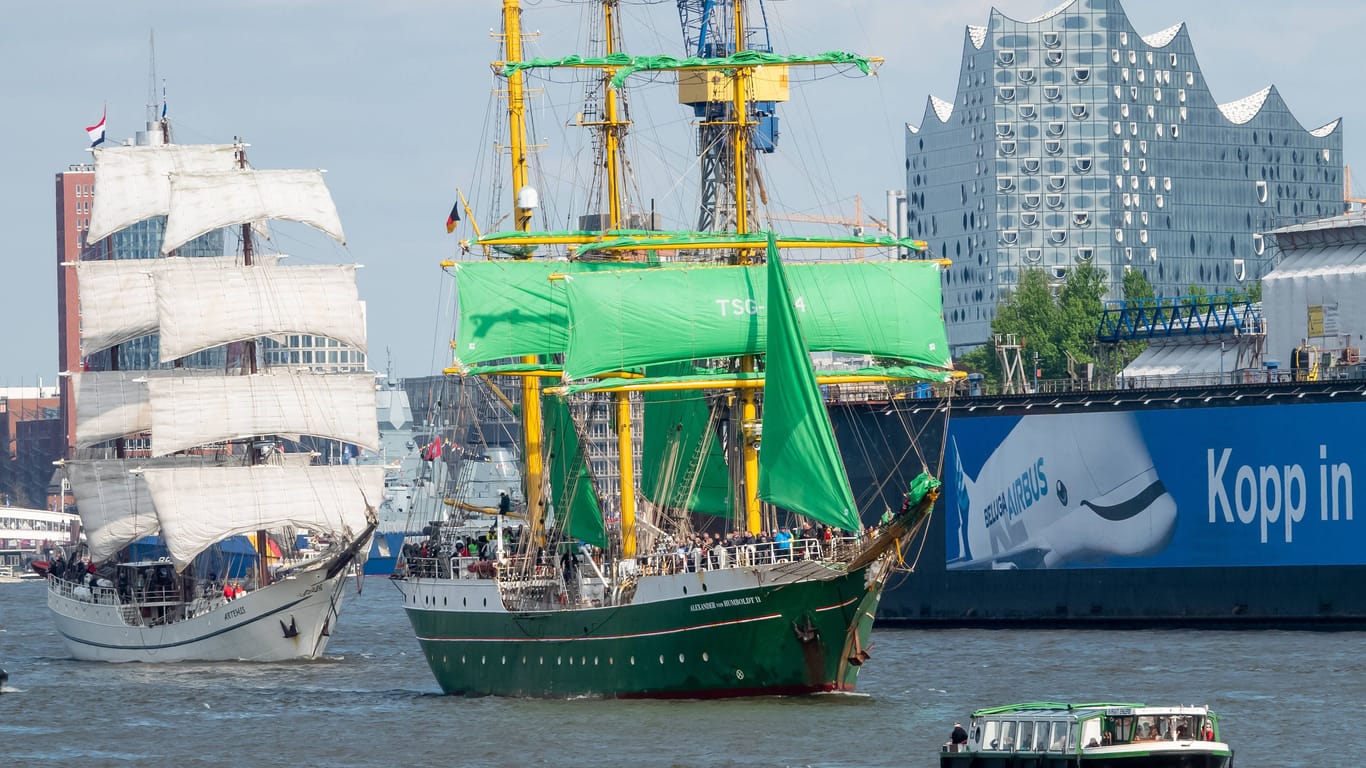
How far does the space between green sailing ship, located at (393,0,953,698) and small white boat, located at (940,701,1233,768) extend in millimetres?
13433

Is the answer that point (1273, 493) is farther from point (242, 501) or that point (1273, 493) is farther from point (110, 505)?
point (110, 505)

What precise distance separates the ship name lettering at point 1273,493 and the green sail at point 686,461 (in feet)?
73.9

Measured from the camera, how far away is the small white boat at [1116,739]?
42.6 metres

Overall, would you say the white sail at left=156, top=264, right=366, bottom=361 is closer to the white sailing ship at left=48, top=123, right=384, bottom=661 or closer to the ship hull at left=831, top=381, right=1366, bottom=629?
the white sailing ship at left=48, top=123, right=384, bottom=661

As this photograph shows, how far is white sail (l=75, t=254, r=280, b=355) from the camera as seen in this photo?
9531cm

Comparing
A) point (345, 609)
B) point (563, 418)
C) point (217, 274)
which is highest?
point (217, 274)

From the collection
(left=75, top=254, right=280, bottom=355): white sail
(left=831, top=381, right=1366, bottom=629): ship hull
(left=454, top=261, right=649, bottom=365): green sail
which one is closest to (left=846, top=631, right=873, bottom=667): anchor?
→ (left=454, top=261, right=649, bottom=365): green sail

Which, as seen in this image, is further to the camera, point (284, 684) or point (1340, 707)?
point (284, 684)

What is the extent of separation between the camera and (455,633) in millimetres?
69125

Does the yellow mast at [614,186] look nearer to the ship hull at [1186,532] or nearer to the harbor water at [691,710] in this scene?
the harbor water at [691,710]

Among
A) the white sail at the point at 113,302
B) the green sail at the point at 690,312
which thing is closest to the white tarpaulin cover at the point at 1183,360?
the white sail at the point at 113,302

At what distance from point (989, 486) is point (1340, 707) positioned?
116ft

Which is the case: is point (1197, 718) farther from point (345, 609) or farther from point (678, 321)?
point (345, 609)

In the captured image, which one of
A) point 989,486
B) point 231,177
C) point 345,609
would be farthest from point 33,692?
point 345,609
